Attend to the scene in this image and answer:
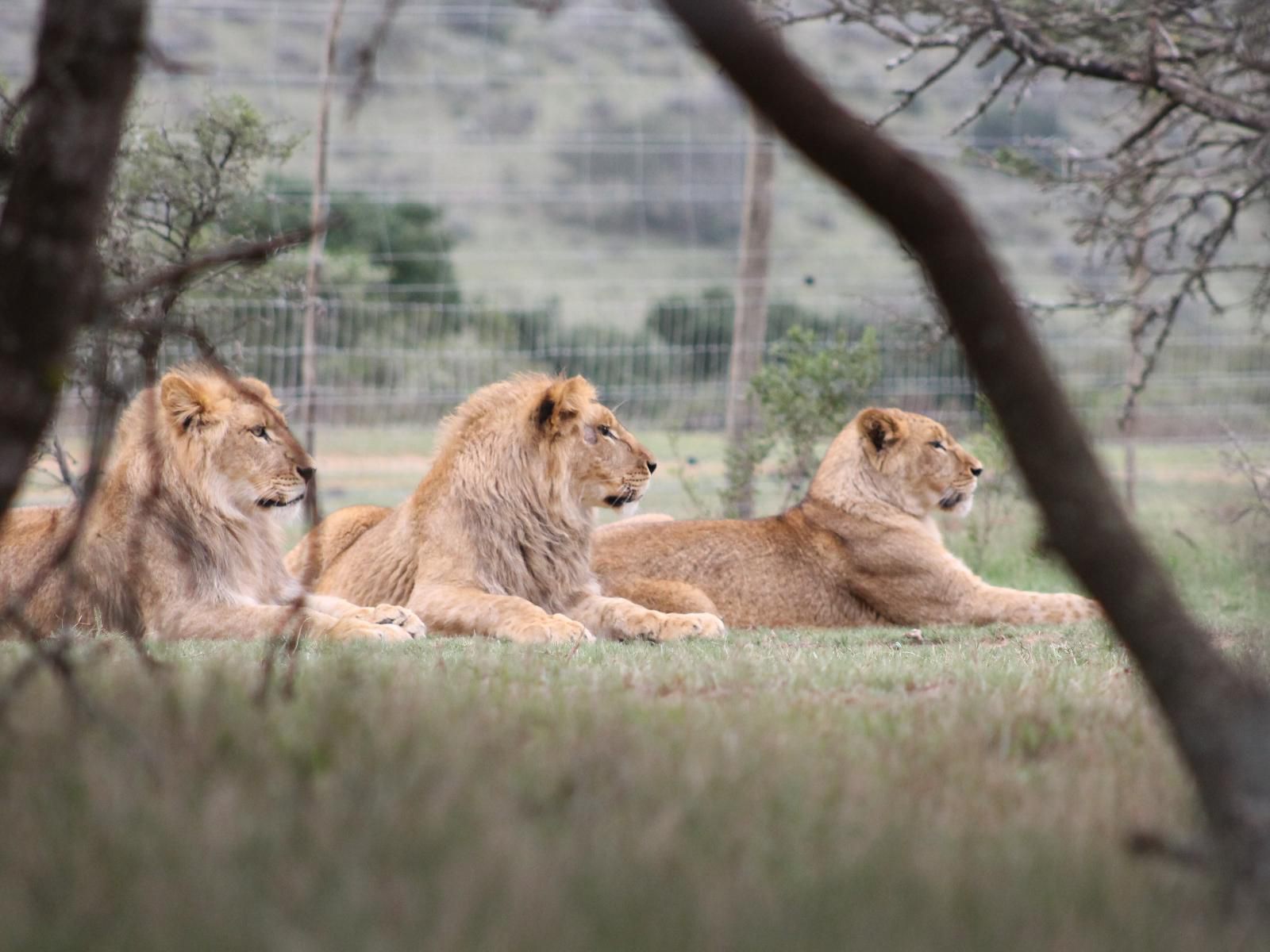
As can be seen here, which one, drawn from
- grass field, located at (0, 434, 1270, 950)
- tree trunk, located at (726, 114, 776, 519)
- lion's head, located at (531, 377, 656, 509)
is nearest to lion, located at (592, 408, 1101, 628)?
lion's head, located at (531, 377, 656, 509)

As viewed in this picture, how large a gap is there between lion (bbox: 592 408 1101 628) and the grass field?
11.0 ft

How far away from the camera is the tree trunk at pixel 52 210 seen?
3.30 meters

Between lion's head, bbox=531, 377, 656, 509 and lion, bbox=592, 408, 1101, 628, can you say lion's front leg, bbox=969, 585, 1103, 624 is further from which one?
lion's head, bbox=531, 377, 656, 509

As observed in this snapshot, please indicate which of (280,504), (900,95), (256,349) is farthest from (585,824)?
(256,349)

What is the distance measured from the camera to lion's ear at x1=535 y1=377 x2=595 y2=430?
774 centimetres

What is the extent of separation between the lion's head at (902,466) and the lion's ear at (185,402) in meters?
3.78

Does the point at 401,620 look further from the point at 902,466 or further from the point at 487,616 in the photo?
the point at 902,466

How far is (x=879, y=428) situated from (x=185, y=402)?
4077mm

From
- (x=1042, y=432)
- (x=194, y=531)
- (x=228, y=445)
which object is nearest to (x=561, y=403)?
(x=228, y=445)

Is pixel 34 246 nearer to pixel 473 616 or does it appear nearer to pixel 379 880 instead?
pixel 379 880

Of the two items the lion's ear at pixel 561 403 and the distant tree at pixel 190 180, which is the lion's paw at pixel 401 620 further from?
the distant tree at pixel 190 180

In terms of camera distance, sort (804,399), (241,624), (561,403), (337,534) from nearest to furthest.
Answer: (241,624), (561,403), (337,534), (804,399)

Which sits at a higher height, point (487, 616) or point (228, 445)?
point (228, 445)

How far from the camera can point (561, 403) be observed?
774cm
